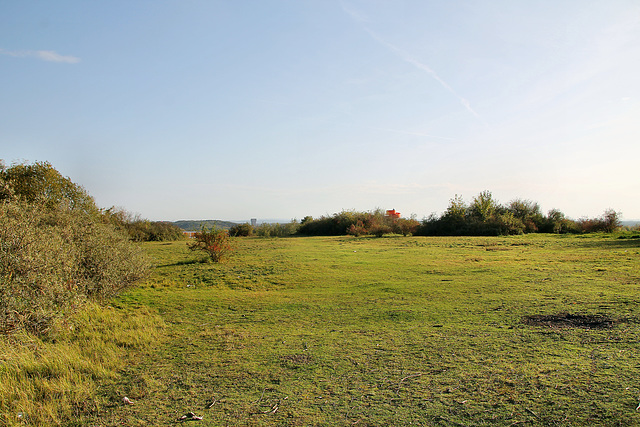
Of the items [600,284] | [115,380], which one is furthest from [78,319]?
[600,284]

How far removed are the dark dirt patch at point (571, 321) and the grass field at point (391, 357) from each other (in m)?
0.14

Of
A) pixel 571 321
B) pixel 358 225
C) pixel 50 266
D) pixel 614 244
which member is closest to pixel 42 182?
pixel 50 266

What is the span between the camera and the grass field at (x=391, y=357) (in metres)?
4.02

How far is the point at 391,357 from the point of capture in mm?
5594

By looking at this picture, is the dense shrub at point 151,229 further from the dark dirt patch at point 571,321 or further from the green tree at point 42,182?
the dark dirt patch at point 571,321

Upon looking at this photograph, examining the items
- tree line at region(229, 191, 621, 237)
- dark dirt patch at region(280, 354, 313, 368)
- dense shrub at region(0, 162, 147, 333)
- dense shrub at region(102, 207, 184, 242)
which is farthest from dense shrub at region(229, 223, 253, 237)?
dark dirt patch at region(280, 354, 313, 368)

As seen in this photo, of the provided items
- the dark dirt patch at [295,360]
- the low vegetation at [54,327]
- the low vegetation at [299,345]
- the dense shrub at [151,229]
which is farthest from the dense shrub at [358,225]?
the dark dirt patch at [295,360]

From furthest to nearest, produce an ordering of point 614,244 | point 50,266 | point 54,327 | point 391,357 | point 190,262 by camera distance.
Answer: point 614,244 < point 190,262 < point 50,266 < point 54,327 < point 391,357

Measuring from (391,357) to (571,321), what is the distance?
3880mm

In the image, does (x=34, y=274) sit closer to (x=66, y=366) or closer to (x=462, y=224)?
(x=66, y=366)

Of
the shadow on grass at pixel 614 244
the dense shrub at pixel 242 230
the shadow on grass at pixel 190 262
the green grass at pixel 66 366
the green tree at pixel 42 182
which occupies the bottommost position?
the green grass at pixel 66 366

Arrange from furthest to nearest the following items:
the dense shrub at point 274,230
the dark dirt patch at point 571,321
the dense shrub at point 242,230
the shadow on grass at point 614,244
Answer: the dense shrub at point 242,230 < the dense shrub at point 274,230 < the shadow on grass at point 614,244 < the dark dirt patch at point 571,321

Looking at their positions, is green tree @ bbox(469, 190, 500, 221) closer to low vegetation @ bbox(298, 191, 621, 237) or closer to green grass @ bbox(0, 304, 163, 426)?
low vegetation @ bbox(298, 191, 621, 237)

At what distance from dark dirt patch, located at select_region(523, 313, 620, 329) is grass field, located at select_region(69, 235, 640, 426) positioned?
14cm
